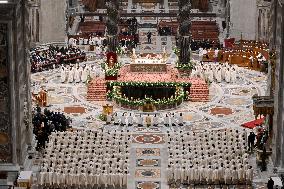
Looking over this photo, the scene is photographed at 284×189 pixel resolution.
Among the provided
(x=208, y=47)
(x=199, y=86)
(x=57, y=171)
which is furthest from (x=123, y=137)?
(x=208, y=47)

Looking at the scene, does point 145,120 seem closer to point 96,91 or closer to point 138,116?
point 138,116

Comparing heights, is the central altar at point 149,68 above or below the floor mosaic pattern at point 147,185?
above

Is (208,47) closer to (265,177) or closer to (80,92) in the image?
(80,92)

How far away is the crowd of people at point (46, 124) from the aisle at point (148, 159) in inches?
118

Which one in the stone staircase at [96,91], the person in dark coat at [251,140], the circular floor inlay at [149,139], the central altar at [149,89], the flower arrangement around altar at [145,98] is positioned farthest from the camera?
the stone staircase at [96,91]

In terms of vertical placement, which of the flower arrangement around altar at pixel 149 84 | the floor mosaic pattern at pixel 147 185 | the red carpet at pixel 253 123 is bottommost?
the floor mosaic pattern at pixel 147 185

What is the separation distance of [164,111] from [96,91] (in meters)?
4.06

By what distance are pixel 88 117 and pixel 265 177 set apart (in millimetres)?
10469

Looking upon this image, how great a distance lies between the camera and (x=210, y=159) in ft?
88.5

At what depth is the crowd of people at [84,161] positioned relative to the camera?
84.5 feet

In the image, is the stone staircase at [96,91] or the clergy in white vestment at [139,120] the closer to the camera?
the clergy in white vestment at [139,120]

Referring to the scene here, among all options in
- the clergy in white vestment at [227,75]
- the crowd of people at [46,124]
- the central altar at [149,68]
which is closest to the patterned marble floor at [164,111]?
the clergy in white vestment at [227,75]

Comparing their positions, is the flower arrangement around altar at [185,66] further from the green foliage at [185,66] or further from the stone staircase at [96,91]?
the stone staircase at [96,91]

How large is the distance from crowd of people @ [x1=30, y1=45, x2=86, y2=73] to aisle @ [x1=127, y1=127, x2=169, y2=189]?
12.4 metres
